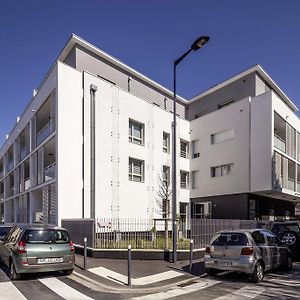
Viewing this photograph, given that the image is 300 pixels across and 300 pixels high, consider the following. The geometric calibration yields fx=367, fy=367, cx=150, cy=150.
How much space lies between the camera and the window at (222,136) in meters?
26.9

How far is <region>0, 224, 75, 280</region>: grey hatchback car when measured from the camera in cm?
999

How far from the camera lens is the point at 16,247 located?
10273mm

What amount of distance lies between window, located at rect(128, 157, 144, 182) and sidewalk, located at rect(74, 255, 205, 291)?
10.7 metres

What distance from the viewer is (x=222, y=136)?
90.5 feet

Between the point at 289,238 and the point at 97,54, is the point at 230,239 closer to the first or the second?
the point at 289,238

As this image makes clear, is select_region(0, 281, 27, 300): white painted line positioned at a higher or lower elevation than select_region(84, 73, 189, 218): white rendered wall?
lower

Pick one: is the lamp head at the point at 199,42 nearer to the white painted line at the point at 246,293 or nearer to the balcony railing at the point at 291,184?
the white painted line at the point at 246,293

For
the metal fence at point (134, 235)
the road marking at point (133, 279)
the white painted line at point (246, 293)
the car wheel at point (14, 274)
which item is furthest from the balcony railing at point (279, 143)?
the car wheel at point (14, 274)

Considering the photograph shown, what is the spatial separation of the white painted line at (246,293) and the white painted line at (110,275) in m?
2.96

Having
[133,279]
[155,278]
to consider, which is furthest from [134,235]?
[133,279]

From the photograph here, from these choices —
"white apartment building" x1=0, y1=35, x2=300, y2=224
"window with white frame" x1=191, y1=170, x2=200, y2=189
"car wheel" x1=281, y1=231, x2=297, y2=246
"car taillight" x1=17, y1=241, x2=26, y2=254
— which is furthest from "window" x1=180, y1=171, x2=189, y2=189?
"car taillight" x1=17, y1=241, x2=26, y2=254

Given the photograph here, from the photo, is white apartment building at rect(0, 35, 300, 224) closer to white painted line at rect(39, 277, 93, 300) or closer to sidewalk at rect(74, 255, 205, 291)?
sidewalk at rect(74, 255, 205, 291)

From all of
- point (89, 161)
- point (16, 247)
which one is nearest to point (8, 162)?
point (89, 161)

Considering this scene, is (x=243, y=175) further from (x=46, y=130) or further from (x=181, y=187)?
(x=46, y=130)
